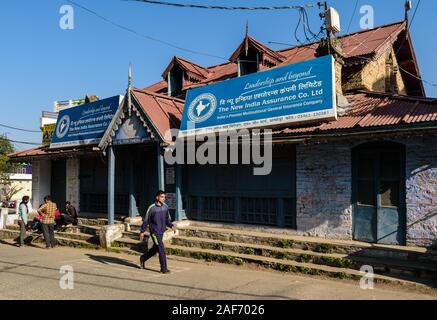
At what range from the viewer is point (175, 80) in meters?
18.3

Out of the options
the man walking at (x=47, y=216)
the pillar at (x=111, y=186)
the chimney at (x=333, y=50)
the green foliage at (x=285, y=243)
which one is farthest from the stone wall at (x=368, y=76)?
the man walking at (x=47, y=216)

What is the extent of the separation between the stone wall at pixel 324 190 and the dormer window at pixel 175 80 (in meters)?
8.63

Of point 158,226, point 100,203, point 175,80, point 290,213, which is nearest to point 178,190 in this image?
point 290,213

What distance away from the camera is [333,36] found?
12133mm

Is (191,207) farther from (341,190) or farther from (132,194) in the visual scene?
(341,190)

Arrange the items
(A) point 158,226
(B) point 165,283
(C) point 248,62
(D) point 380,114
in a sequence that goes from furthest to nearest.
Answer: (C) point 248,62 < (D) point 380,114 < (A) point 158,226 < (B) point 165,283

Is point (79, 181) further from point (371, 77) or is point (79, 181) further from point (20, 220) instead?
point (371, 77)

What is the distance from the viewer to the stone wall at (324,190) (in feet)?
33.1

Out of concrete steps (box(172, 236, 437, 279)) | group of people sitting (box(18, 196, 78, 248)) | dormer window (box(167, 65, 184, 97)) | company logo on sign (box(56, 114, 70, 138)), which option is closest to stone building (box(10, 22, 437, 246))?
dormer window (box(167, 65, 184, 97))

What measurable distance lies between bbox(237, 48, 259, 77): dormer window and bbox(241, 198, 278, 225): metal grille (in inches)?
218

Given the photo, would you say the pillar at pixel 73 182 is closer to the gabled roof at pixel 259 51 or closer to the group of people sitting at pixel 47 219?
the group of people sitting at pixel 47 219

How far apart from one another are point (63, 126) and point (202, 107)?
695 cm

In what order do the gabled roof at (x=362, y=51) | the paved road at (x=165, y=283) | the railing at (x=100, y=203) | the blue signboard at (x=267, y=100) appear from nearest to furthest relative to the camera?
the paved road at (x=165, y=283), the blue signboard at (x=267, y=100), the gabled roof at (x=362, y=51), the railing at (x=100, y=203)
